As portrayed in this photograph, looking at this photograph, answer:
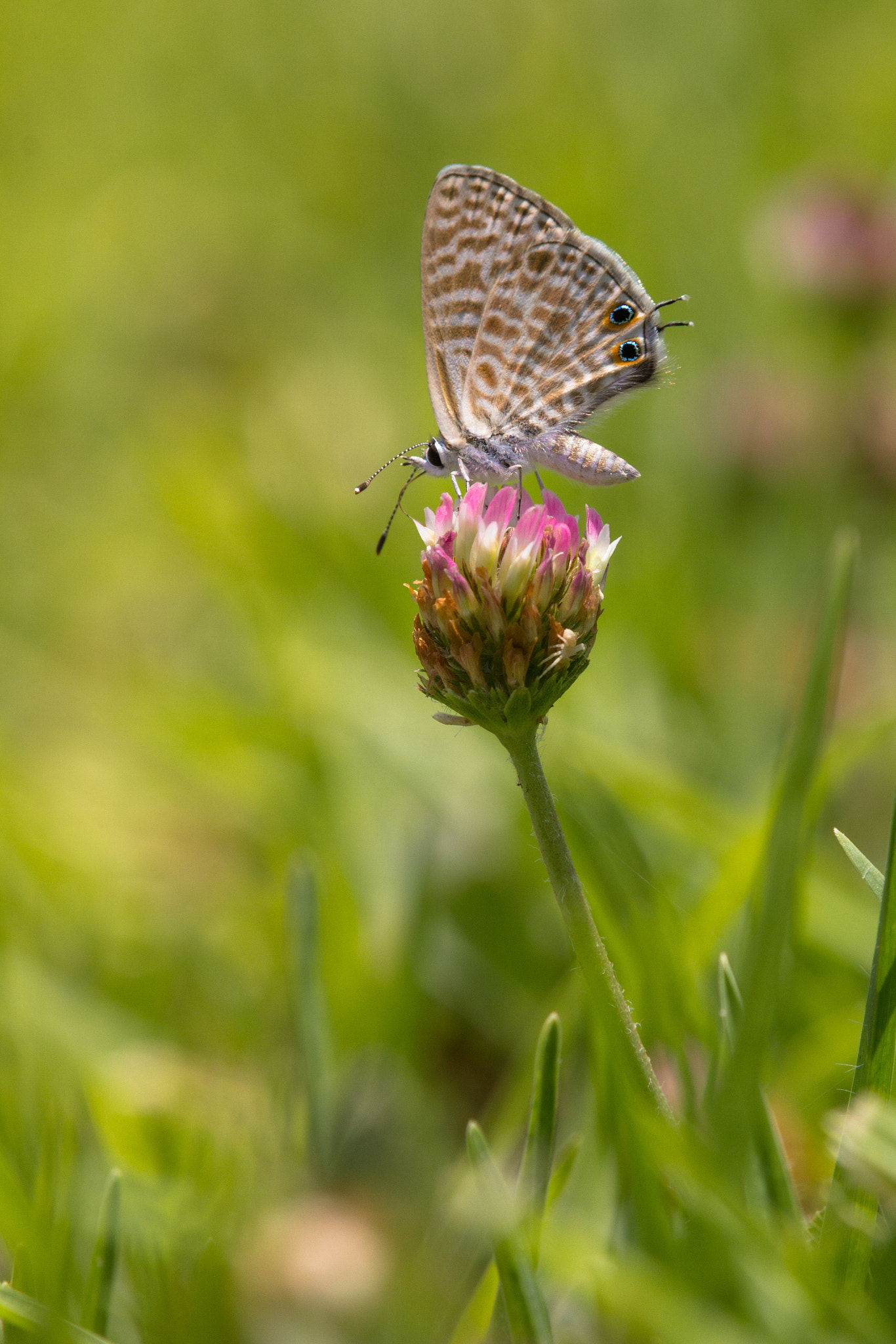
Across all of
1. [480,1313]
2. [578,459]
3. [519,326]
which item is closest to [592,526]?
[578,459]

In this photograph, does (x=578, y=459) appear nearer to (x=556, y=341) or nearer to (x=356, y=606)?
(x=556, y=341)

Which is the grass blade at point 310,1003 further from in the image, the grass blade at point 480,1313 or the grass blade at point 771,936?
the grass blade at point 771,936

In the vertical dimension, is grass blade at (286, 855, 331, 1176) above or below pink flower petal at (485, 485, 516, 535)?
below

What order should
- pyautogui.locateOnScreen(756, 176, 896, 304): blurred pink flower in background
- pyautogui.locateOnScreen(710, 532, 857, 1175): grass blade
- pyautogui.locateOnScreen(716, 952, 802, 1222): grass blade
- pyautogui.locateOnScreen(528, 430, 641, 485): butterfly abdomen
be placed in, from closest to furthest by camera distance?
1. pyautogui.locateOnScreen(710, 532, 857, 1175): grass blade
2. pyautogui.locateOnScreen(716, 952, 802, 1222): grass blade
3. pyautogui.locateOnScreen(528, 430, 641, 485): butterfly abdomen
4. pyautogui.locateOnScreen(756, 176, 896, 304): blurred pink flower in background

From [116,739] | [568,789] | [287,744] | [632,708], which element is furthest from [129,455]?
[568,789]

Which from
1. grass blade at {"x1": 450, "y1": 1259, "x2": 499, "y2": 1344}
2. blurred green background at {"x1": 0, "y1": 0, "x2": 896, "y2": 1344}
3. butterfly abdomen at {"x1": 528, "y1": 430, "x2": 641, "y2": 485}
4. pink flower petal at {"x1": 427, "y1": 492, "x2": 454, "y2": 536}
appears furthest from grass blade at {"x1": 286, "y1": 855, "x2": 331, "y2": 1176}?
butterfly abdomen at {"x1": 528, "y1": 430, "x2": 641, "y2": 485}

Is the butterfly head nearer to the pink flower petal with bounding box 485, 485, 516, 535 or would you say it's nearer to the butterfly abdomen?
the butterfly abdomen

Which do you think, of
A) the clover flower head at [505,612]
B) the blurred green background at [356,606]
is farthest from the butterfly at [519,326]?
the clover flower head at [505,612]
